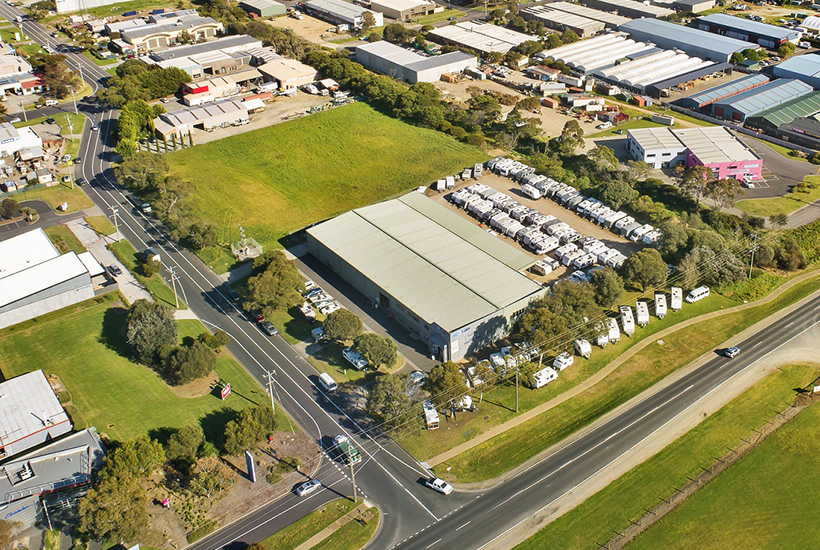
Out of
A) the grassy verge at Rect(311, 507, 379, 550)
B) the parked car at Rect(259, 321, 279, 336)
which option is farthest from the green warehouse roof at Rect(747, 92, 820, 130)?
the grassy verge at Rect(311, 507, 379, 550)

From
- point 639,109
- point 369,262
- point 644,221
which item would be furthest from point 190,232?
point 639,109

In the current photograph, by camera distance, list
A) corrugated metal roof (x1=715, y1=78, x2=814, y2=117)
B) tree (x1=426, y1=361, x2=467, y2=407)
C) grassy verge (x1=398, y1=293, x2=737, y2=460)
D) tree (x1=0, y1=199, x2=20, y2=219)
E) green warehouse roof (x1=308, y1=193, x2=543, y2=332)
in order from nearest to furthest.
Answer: grassy verge (x1=398, y1=293, x2=737, y2=460), tree (x1=426, y1=361, x2=467, y2=407), green warehouse roof (x1=308, y1=193, x2=543, y2=332), tree (x1=0, y1=199, x2=20, y2=219), corrugated metal roof (x1=715, y1=78, x2=814, y2=117)

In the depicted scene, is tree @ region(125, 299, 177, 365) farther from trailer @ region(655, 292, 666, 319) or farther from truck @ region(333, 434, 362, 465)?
trailer @ region(655, 292, 666, 319)

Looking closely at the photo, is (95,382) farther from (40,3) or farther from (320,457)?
(40,3)

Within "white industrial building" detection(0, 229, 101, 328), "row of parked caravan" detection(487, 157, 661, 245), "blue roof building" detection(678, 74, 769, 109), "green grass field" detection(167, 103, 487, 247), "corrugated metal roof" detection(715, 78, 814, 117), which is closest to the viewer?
"white industrial building" detection(0, 229, 101, 328)

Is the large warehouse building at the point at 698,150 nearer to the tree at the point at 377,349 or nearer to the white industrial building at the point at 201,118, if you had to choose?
the tree at the point at 377,349

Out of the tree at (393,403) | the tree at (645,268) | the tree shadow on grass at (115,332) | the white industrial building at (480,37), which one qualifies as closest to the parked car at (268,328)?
the tree shadow on grass at (115,332)

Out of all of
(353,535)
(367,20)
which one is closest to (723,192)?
(353,535)
